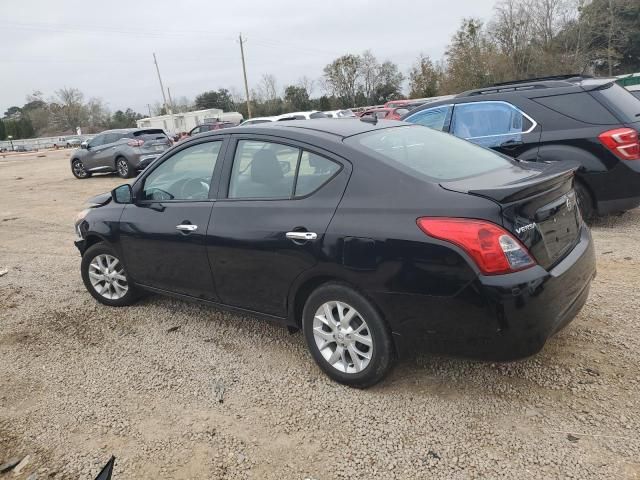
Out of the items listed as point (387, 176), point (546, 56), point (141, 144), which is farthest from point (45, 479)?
point (546, 56)

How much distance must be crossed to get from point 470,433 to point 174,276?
2492 millimetres

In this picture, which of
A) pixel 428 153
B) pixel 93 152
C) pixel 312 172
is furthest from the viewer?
pixel 93 152

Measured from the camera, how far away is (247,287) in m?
3.52

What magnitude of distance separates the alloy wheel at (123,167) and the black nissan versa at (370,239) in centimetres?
1220

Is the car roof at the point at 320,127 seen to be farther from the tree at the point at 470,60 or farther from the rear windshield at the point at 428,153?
the tree at the point at 470,60

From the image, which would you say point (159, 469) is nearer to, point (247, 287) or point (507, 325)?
point (247, 287)

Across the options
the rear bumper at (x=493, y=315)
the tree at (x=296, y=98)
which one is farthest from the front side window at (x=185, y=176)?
the tree at (x=296, y=98)

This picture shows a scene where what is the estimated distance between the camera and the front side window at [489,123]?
244 inches

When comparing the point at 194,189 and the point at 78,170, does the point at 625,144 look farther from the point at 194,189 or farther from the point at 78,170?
the point at 78,170

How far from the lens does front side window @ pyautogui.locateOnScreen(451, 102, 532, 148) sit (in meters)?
6.21

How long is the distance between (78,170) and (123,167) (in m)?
2.27

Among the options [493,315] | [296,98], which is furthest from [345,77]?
[493,315]

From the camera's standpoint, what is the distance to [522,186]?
2654 mm

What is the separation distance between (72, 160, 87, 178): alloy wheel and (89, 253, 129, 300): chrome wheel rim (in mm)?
13202
